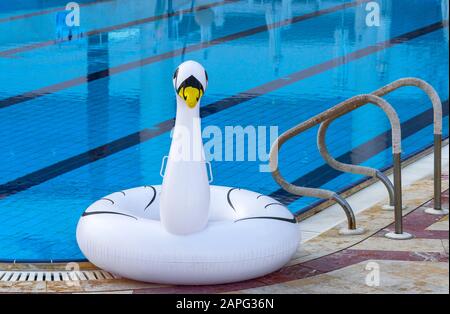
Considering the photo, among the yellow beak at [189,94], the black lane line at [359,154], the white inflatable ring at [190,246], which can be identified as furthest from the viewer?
the black lane line at [359,154]

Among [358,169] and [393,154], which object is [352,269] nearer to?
[393,154]

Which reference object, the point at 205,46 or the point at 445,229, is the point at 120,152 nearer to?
the point at 445,229

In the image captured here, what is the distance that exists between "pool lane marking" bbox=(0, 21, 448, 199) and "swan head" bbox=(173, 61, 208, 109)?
224cm

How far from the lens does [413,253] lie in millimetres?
5586

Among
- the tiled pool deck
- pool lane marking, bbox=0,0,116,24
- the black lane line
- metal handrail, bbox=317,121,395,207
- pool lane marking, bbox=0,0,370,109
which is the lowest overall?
the tiled pool deck

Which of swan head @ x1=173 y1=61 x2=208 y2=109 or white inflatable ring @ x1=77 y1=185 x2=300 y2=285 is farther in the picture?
swan head @ x1=173 y1=61 x2=208 y2=109

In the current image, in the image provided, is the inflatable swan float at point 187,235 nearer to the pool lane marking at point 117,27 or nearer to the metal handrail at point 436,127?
the metal handrail at point 436,127

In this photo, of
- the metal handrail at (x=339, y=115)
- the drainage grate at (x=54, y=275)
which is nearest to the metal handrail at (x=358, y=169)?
the metal handrail at (x=339, y=115)

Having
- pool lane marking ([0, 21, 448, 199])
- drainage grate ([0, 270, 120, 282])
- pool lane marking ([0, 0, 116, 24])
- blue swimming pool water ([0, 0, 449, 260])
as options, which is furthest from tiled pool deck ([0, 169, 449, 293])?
pool lane marking ([0, 0, 116, 24])

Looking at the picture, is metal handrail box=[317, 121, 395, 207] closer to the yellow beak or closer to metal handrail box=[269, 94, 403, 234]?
metal handrail box=[269, 94, 403, 234]

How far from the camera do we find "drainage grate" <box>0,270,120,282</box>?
17.2ft

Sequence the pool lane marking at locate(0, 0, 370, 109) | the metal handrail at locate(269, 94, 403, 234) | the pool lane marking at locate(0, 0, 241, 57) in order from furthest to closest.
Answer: the pool lane marking at locate(0, 0, 241, 57), the pool lane marking at locate(0, 0, 370, 109), the metal handrail at locate(269, 94, 403, 234)

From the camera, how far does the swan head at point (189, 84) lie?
5.16m

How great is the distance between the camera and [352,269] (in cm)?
537
